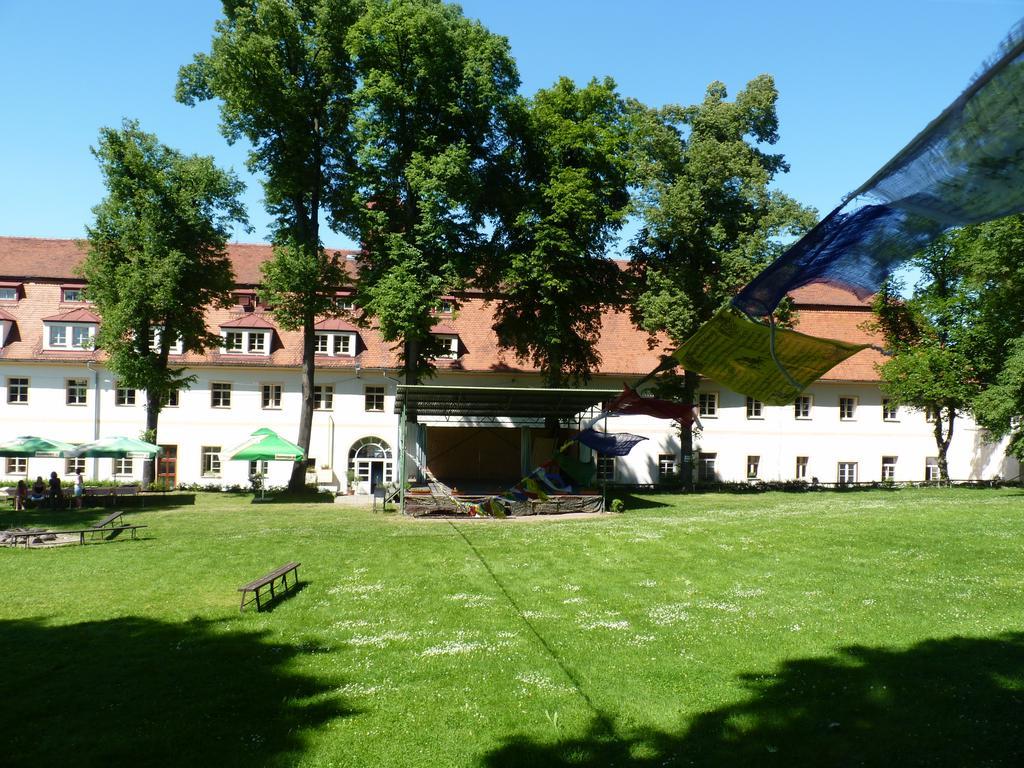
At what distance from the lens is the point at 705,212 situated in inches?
1325

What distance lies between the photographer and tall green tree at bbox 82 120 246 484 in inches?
1184

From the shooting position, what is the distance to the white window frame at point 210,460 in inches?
1480

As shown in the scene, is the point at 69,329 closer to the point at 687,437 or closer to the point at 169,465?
the point at 169,465

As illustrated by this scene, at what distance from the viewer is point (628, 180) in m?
34.6

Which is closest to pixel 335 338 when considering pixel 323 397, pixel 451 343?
pixel 323 397

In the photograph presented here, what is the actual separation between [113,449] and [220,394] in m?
10.4

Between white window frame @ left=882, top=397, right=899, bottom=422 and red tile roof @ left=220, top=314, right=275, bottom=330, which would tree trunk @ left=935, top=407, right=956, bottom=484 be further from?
red tile roof @ left=220, top=314, right=275, bottom=330

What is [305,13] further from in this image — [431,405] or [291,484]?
[291,484]

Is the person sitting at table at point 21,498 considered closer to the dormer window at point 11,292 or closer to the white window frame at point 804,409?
the dormer window at point 11,292

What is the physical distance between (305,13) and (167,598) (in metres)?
26.3

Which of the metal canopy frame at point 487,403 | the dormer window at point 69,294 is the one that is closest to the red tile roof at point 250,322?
the dormer window at point 69,294

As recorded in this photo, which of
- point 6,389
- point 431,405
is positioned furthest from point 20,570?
point 6,389

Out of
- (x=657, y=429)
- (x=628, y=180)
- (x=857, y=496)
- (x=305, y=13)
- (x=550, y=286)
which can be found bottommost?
(x=857, y=496)

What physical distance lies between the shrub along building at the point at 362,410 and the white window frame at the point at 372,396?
0.05m
